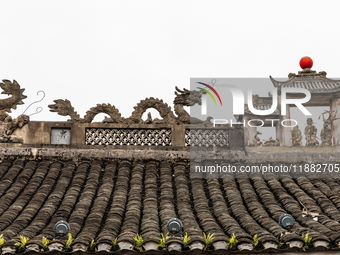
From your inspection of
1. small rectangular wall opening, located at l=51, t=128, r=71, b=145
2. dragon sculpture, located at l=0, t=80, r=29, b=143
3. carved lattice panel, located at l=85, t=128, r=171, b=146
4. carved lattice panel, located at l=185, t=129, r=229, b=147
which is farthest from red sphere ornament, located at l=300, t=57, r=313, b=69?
dragon sculpture, located at l=0, t=80, r=29, b=143

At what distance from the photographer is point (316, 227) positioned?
35.8 feet

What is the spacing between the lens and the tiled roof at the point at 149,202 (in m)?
10.7

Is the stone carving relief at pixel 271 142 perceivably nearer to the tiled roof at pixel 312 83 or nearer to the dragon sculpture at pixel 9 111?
the tiled roof at pixel 312 83

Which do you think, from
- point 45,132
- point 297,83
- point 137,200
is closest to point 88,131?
point 45,132

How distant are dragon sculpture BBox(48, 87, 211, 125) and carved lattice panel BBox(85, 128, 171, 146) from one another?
0.23 metres

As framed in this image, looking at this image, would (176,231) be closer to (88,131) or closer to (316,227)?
(316,227)

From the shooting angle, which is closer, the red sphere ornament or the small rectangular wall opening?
the small rectangular wall opening

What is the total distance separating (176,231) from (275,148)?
6.02m

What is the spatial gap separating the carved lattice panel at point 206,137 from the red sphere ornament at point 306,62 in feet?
11.4

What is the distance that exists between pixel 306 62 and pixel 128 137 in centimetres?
561

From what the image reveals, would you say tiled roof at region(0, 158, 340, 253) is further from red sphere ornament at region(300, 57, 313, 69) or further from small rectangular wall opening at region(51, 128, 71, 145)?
red sphere ornament at region(300, 57, 313, 69)

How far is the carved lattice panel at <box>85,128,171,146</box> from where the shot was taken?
620 inches

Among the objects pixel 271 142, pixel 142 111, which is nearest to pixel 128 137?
pixel 142 111

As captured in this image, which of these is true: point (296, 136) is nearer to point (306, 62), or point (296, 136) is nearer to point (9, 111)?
point (306, 62)
